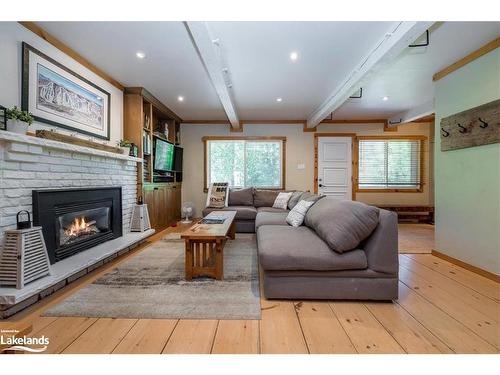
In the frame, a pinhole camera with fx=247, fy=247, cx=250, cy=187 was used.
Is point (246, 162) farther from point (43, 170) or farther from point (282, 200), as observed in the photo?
point (43, 170)

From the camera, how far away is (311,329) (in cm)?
158

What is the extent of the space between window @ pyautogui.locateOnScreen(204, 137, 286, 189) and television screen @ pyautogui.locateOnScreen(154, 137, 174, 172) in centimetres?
104

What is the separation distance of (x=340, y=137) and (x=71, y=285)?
575 cm

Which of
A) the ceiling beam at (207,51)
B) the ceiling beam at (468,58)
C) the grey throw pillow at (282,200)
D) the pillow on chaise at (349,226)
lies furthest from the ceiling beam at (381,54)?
the grey throw pillow at (282,200)

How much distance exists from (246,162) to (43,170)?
422 cm

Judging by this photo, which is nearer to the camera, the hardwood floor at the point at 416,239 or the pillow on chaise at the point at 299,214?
the pillow on chaise at the point at 299,214

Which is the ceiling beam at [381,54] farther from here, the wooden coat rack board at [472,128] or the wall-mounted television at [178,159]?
the wall-mounted television at [178,159]

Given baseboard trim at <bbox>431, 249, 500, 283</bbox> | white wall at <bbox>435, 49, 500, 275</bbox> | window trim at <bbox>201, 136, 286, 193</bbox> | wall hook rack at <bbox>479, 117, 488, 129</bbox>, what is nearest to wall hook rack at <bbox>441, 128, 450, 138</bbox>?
white wall at <bbox>435, 49, 500, 275</bbox>

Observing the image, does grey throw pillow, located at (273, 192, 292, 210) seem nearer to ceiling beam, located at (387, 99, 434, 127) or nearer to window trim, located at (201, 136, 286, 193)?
window trim, located at (201, 136, 286, 193)

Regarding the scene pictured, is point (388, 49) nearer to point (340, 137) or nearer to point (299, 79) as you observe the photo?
point (299, 79)

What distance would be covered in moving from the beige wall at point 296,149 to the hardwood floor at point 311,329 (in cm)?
410

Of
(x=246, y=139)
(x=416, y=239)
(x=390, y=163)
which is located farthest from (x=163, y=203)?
(x=390, y=163)

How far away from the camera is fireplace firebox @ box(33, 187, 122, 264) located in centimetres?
224

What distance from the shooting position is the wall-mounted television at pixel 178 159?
548 centimetres
